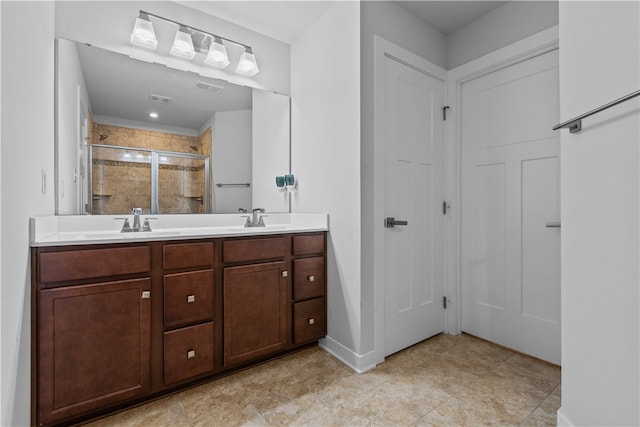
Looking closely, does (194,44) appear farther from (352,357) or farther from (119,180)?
(352,357)

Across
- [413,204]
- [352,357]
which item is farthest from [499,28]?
[352,357]

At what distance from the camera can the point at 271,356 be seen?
6.47 feet

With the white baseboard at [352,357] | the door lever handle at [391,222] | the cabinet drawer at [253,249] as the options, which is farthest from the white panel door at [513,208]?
the cabinet drawer at [253,249]

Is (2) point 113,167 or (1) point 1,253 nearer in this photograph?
(1) point 1,253

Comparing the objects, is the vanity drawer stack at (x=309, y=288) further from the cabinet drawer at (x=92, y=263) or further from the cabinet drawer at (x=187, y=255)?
the cabinet drawer at (x=92, y=263)

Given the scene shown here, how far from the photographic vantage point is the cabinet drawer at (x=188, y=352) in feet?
5.13

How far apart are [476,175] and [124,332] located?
2385 mm

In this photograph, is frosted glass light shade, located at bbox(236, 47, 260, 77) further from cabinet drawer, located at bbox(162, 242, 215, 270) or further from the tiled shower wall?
cabinet drawer, located at bbox(162, 242, 215, 270)

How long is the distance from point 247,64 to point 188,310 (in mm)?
1742

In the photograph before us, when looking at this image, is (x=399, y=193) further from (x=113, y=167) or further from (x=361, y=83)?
(x=113, y=167)

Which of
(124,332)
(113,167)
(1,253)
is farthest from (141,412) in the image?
(113,167)

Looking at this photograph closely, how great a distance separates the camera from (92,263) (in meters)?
1.37

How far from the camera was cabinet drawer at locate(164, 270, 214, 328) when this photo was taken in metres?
1.56

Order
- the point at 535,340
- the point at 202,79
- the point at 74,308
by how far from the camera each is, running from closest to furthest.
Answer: the point at 74,308 → the point at 535,340 → the point at 202,79
